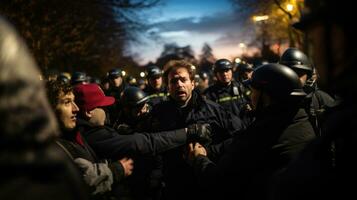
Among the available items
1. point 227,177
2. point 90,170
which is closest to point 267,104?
point 227,177

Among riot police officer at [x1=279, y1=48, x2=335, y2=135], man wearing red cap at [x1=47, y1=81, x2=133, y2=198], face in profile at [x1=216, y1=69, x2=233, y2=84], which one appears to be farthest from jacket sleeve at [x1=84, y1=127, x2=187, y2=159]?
face in profile at [x1=216, y1=69, x2=233, y2=84]

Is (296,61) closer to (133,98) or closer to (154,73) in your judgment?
(133,98)

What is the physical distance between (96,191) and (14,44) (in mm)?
2207

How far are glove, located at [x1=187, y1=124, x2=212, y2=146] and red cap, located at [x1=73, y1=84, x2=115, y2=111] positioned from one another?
880mm

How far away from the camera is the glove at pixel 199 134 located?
4188 millimetres

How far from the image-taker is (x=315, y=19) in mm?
1927

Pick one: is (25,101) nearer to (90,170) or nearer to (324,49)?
(324,49)

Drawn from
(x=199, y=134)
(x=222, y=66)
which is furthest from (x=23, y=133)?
(x=222, y=66)

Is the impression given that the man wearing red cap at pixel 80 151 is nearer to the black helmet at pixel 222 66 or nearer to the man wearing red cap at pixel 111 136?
the man wearing red cap at pixel 111 136

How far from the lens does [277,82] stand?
3.41m

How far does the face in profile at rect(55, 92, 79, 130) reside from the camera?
3.46 metres

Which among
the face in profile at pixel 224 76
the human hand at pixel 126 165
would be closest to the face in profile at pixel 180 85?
the human hand at pixel 126 165

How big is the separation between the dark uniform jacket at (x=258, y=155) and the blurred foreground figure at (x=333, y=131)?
1.02 metres

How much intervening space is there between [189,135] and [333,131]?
2.54 meters
